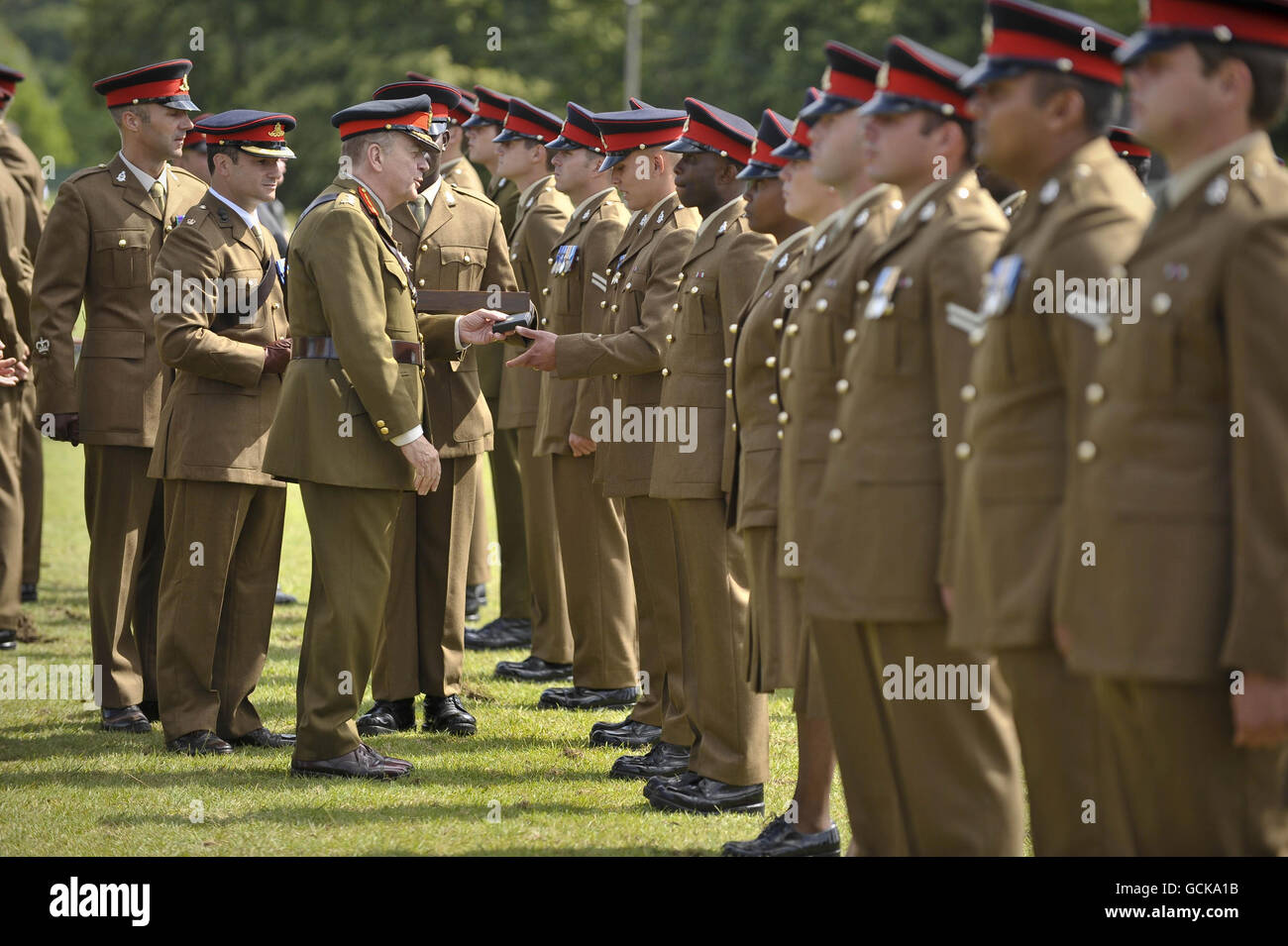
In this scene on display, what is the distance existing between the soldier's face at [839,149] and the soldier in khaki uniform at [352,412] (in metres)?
2.10

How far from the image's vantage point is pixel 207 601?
22.9 feet

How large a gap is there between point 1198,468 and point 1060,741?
2.51ft

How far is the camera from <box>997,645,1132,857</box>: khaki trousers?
3670 millimetres

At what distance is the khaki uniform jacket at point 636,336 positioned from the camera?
6449 millimetres

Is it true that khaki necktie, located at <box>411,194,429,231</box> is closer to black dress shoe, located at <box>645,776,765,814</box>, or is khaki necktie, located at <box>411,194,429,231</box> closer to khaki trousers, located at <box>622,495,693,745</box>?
khaki trousers, located at <box>622,495,693,745</box>

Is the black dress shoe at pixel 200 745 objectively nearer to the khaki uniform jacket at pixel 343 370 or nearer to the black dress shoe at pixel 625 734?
the khaki uniform jacket at pixel 343 370

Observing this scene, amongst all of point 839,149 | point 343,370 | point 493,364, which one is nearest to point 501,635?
point 493,364

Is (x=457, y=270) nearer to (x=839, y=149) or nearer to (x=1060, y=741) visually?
(x=839, y=149)

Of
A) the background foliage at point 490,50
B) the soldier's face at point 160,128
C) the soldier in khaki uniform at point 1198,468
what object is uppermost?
the background foliage at point 490,50

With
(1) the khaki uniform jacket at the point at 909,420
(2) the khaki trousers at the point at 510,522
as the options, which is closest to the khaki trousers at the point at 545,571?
(2) the khaki trousers at the point at 510,522

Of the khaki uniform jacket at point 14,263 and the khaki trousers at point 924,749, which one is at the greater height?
the khaki uniform jacket at point 14,263

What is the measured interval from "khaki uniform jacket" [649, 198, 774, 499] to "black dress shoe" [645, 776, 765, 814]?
1.03 meters

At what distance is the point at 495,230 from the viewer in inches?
309

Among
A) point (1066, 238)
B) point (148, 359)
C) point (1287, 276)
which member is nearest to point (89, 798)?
point (148, 359)
